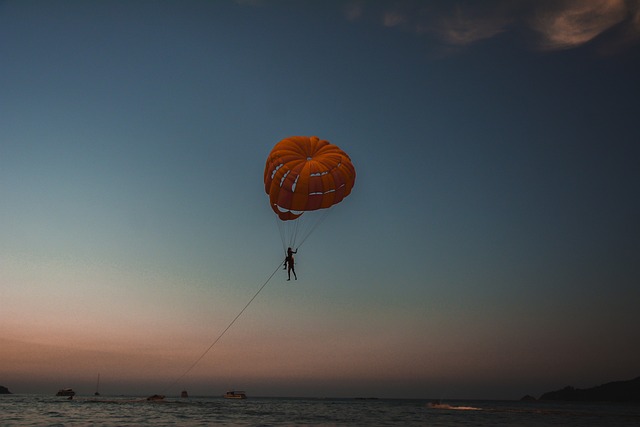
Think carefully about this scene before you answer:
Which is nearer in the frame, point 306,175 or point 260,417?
point 306,175

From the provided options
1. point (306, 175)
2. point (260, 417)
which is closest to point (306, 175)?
point (306, 175)

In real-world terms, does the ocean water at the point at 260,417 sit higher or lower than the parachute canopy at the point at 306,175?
lower

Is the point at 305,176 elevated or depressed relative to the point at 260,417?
elevated

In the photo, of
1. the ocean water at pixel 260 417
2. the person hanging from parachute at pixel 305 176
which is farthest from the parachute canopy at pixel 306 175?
the ocean water at pixel 260 417

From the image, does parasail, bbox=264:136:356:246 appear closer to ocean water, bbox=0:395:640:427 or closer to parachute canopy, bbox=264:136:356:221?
parachute canopy, bbox=264:136:356:221

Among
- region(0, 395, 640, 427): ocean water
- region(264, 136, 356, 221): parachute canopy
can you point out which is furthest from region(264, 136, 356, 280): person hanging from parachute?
region(0, 395, 640, 427): ocean water

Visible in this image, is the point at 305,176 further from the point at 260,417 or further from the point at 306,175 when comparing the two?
the point at 260,417

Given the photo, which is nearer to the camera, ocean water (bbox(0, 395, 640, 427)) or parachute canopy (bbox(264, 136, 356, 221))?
parachute canopy (bbox(264, 136, 356, 221))

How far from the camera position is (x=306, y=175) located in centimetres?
1953

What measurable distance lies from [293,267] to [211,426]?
16820mm

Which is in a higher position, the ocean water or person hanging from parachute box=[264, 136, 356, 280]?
person hanging from parachute box=[264, 136, 356, 280]

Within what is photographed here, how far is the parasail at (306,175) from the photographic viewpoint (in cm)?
1964

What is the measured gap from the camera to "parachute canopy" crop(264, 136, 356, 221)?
19.6 meters

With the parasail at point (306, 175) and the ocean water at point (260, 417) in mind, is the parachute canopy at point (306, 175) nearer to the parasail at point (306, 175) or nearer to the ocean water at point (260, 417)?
the parasail at point (306, 175)
